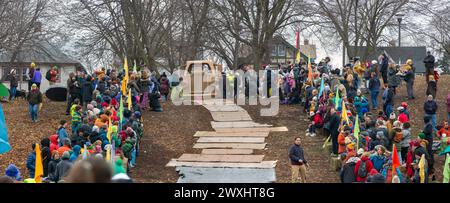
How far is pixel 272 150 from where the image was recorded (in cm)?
2003

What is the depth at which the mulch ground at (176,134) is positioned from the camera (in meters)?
17.6

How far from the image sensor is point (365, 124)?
18.1 meters

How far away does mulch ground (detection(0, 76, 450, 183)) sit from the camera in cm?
1761

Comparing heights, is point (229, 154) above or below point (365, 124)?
below

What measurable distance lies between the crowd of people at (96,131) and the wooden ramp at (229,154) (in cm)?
167

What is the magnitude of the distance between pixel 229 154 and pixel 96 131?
4511mm

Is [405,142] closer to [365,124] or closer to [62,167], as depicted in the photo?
[365,124]

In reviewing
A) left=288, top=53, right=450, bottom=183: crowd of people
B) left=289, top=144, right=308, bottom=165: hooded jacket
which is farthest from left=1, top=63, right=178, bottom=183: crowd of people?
left=288, top=53, right=450, bottom=183: crowd of people

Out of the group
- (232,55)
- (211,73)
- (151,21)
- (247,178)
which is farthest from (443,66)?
(247,178)

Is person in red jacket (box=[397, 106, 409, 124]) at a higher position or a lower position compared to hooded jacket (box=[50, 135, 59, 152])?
higher

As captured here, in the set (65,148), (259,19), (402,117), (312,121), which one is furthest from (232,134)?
(259,19)

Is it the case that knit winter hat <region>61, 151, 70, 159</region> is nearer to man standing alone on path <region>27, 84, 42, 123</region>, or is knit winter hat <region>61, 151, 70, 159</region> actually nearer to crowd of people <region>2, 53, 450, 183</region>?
crowd of people <region>2, 53, 450, 183</region>

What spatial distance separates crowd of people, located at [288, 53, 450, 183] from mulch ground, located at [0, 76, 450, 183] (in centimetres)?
47
